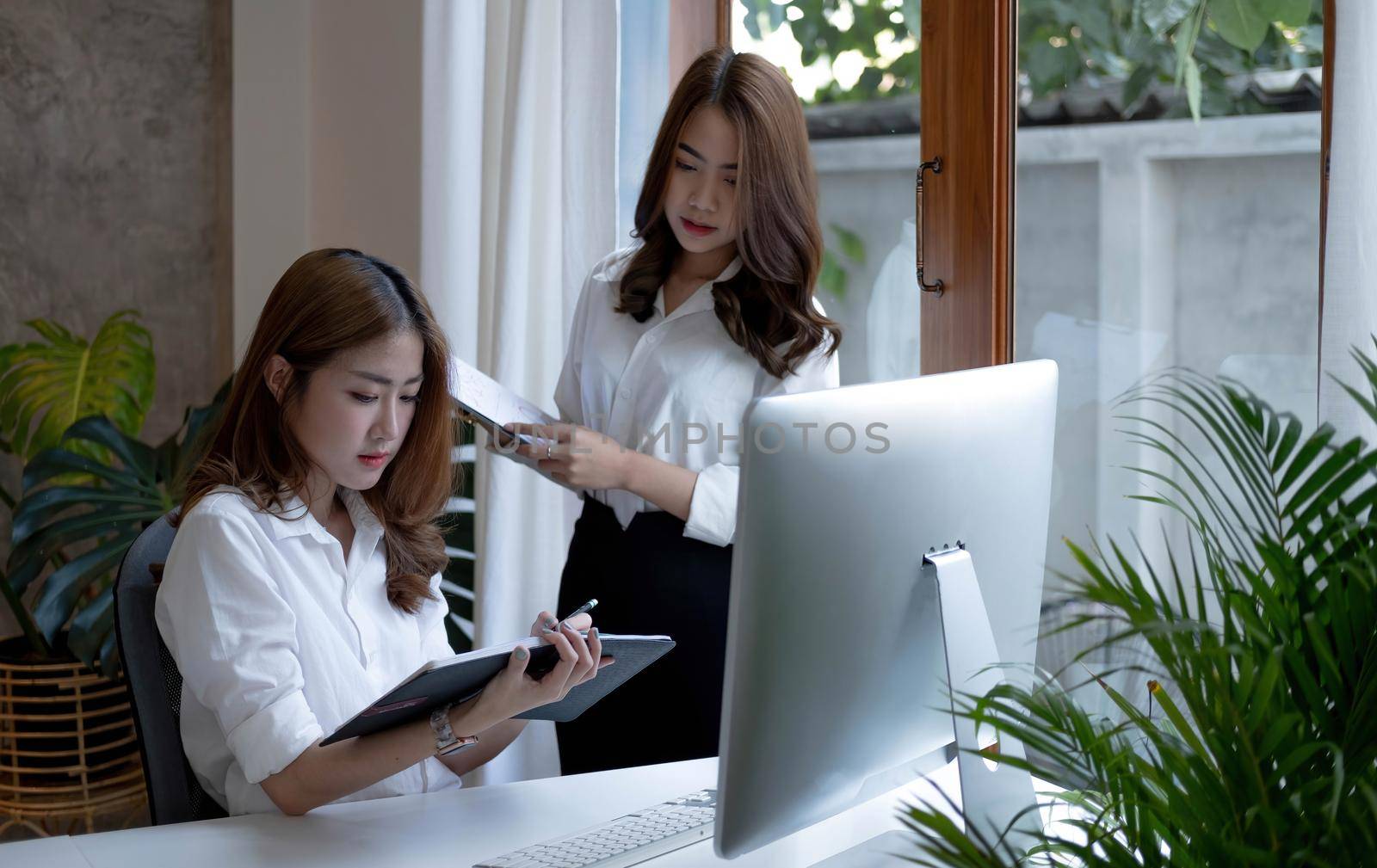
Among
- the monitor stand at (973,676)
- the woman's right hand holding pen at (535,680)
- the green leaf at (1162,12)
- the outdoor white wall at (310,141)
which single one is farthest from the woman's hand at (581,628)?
the outdoor white wall at (310,141)

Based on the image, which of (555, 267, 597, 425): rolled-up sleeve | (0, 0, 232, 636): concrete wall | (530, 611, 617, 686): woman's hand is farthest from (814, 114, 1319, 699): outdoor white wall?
(0, 0, 232, 636): concrete wall

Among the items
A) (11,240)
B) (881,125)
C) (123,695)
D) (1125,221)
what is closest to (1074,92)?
(1125,221)

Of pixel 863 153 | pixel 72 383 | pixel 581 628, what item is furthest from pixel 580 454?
pixel 72 383

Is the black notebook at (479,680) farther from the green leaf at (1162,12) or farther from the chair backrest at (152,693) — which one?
the green leaf at (1162,12)

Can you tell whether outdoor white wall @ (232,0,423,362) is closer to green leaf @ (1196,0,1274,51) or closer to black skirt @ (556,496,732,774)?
black skirt @ (556,496,732,774)

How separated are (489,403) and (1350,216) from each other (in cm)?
112

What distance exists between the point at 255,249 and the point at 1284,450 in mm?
2854

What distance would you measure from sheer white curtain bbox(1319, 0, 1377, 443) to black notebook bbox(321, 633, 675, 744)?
0.89m

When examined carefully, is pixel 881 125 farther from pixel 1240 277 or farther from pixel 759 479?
pixel 759 479

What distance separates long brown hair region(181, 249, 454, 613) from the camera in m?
1.47

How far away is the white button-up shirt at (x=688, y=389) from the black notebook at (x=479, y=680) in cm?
46

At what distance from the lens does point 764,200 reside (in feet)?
6.08

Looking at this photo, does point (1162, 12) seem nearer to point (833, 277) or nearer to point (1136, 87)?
point (1136, 87)

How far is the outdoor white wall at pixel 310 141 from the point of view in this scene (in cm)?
310
